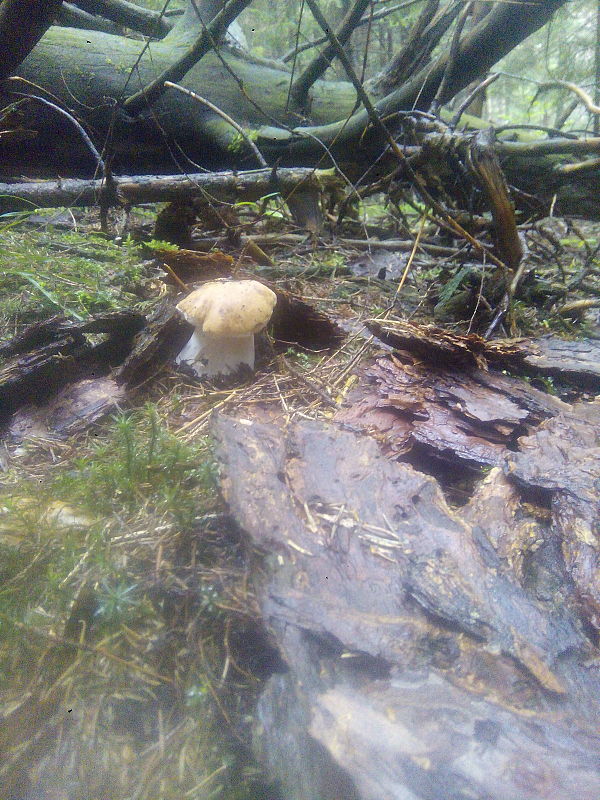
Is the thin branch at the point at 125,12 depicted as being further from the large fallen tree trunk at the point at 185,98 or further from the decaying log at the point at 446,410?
the decaying log at the point at 446,410

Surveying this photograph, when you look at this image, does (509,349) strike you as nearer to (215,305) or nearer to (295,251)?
(215,305)

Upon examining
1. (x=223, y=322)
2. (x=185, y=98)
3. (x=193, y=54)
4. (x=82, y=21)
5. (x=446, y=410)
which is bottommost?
(x=446, y=410)

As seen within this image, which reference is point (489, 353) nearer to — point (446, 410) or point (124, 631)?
point (446, 410)

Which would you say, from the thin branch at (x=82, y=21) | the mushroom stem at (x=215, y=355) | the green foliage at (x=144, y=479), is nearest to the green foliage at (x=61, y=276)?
the mushroom stem at (x=215, y=355)

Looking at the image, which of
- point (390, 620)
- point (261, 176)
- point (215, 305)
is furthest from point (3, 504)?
point (261, 176)

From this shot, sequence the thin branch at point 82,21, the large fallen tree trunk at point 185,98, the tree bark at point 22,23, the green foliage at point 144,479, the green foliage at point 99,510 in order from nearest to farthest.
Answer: the green foliage at point 99,510
the green foliage at point 144,479
the tree bark at point 22,23
the large fallen tree trunk at point 185,98
the thin branch at point 82,21

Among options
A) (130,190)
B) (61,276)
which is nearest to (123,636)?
(61,276)
